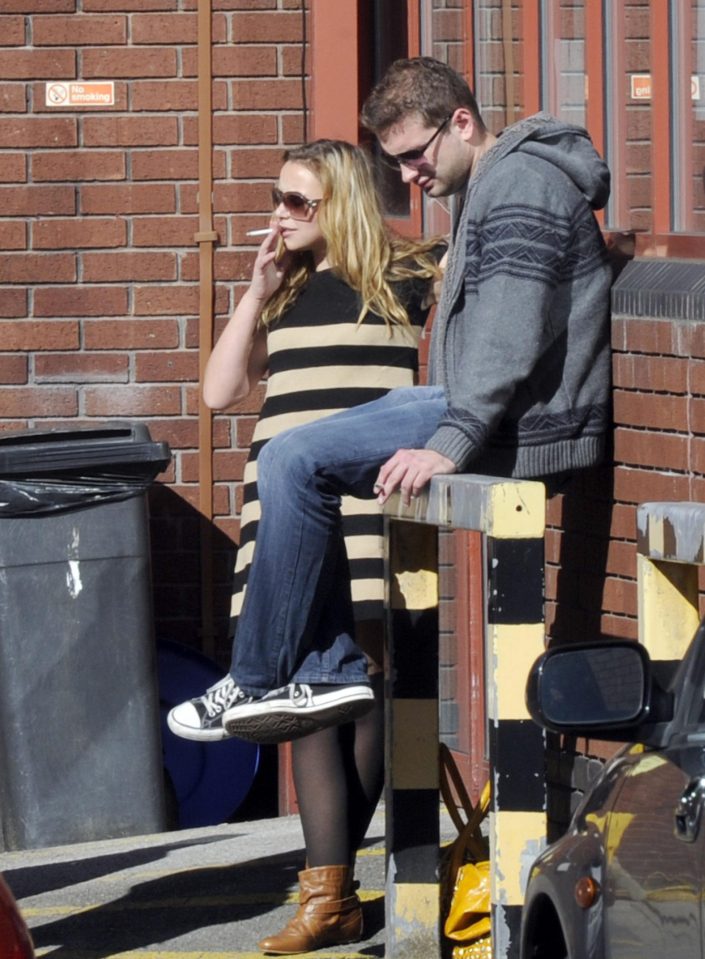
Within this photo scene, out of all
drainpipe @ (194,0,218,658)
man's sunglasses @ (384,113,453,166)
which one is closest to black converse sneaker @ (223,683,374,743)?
man's sunglasses @ (384,113,453,166)

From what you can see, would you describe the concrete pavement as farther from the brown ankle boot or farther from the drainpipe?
the drainpipe

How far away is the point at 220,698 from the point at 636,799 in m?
1.98

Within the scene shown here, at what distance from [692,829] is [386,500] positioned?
195cm

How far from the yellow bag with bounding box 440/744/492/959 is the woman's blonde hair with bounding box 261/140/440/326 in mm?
1101

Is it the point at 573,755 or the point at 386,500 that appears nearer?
the point at 386,500

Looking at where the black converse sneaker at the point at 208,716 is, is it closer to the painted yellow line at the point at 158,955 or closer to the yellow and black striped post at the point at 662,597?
the painted yellow line at the point at 158,955

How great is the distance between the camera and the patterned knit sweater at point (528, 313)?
411 cm

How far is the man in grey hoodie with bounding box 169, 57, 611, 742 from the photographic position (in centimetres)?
413

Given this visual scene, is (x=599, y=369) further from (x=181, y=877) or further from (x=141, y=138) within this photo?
(x=141, y=138)

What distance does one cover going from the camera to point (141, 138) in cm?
738

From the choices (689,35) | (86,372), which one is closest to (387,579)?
(689,35)

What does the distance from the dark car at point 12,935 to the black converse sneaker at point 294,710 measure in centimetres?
150

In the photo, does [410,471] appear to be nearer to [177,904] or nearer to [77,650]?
[177,904]

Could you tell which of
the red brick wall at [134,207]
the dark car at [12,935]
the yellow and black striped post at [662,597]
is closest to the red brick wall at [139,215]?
the red brick wall at [134,207]
